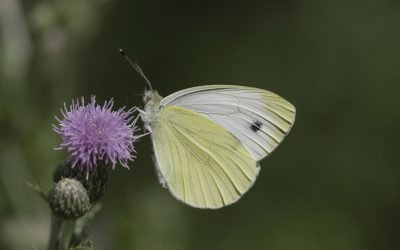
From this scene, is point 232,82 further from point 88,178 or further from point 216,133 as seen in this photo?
point 88,178

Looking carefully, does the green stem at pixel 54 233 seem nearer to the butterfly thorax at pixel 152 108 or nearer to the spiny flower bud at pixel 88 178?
the spiny flower bud at pixel 88 178

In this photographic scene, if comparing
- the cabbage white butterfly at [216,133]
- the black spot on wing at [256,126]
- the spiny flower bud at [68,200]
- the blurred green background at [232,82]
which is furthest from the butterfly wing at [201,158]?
the spiny flower bud at [68,200]

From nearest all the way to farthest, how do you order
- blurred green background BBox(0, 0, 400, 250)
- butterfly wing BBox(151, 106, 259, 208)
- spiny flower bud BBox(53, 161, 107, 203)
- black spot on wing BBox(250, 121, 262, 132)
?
spiny flower bud BBox(53, 161, 107, 203) < butterfly wing BBox(151, 106, 259, 208) < black spot on wing BBox(250, 121, 262, 132) < blurred green background BBox(0, 0, 400, 250)

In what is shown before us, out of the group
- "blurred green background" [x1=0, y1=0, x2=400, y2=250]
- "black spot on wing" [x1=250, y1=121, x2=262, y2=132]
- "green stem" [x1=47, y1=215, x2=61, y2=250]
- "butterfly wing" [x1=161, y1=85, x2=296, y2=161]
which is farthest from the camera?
"blurred green background" [x1=0, y1=0, x2=400, y2=250]

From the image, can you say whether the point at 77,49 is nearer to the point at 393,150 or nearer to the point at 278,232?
the point at 278,232

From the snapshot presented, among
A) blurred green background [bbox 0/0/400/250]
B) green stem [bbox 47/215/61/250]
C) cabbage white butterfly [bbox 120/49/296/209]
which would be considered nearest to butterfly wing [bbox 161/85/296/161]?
cabbage white butterfly [bbox 120/49/296/209]

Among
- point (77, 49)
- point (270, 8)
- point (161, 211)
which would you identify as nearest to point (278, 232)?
point (161, 211)

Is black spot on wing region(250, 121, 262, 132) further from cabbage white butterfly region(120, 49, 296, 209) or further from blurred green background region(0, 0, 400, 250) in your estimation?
blurred green background region(0, 0, 400, 250)
